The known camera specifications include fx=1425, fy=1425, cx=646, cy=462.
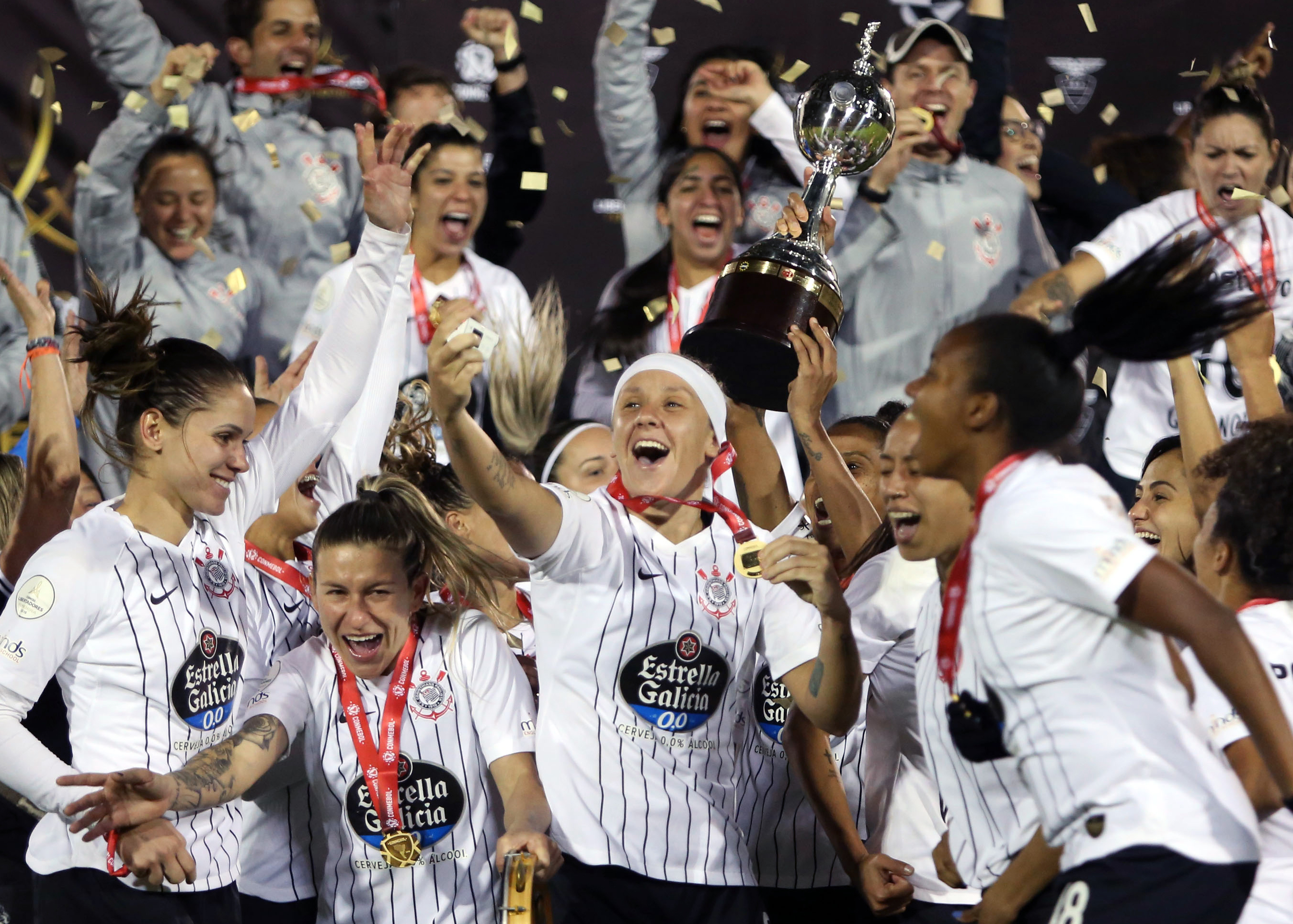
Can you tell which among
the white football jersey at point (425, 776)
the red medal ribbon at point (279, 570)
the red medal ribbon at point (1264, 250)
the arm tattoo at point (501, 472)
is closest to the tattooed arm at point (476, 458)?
the arm tattoo at point (501, 472)

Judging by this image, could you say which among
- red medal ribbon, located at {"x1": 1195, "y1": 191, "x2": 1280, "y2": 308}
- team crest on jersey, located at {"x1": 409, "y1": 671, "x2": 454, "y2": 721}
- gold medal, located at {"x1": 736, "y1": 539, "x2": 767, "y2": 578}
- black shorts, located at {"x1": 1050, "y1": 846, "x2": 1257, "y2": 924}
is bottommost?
black shorts, located at {"x1": 1050, "y1": 846, "x2": 1257, "y2": 924}

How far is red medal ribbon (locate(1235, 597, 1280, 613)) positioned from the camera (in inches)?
99.2

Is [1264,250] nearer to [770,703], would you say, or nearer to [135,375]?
[770,703]

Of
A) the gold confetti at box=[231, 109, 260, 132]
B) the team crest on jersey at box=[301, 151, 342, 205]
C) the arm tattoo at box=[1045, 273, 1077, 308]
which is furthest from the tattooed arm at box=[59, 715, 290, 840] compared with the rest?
the gold confetti at box=[231, 109, 260, 132]

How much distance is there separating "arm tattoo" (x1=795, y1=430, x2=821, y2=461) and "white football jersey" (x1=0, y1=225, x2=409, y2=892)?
1.35 m

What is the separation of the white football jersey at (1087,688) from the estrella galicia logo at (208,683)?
5.81ft

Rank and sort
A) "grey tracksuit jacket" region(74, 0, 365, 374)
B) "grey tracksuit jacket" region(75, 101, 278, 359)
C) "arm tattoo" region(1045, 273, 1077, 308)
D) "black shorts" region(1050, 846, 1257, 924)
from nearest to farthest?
1. "black shorts" region(1050, 846, 1257, 924)
2. "arm tattoo" region(1045, 273, 1077, 308)
3. "grey tracksuit jacket" region(75, 101, 278, 359)
4. "grey tracksuit jacket" region(74, 0, 365, 374)

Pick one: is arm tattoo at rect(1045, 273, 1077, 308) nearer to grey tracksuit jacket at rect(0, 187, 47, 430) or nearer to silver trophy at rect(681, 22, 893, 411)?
silver trophy at rect(681, 22, 893, 411)

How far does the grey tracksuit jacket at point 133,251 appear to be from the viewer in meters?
5.76

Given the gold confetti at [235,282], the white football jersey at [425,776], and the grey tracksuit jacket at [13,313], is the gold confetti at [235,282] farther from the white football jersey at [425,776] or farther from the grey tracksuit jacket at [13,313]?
the white football jersey at [425,776]

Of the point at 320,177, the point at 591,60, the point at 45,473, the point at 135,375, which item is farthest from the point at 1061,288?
the point at 320,177

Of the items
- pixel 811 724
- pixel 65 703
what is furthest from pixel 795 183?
pixel 65 703

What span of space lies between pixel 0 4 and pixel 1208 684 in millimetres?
5639

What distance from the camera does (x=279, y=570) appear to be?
3682mm
